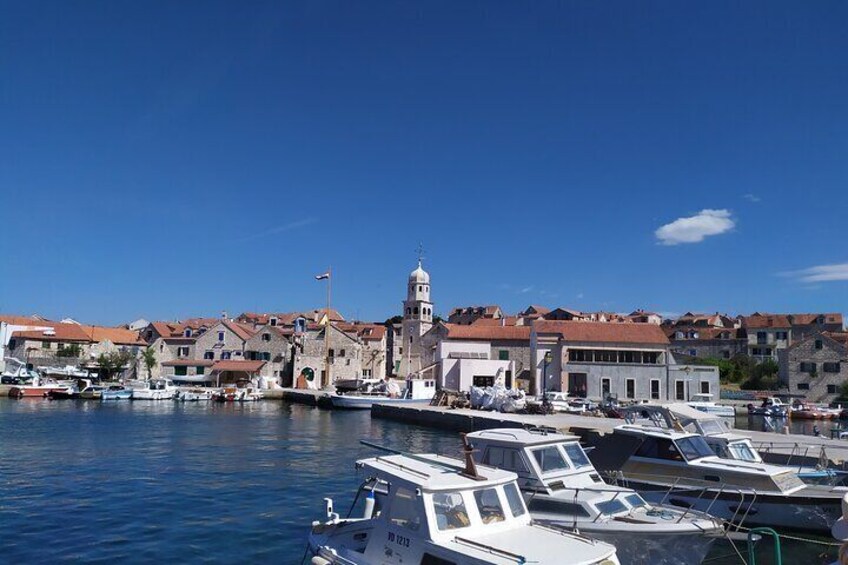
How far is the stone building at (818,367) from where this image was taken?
6400 cm

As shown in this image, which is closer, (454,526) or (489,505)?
(454,526)

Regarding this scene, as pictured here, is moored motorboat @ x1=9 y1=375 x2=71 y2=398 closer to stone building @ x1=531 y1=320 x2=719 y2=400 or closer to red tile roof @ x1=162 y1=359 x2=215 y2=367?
red tile roof @ x1=162 y1=359 x2=215 y2=367

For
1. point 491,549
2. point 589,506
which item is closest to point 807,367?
point 589,506

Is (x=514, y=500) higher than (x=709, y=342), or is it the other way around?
(x=709, y=342)

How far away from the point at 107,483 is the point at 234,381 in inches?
2015

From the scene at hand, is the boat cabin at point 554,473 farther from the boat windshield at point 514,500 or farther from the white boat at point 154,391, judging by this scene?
the white boat at point 154,391

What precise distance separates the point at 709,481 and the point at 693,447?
1301mm

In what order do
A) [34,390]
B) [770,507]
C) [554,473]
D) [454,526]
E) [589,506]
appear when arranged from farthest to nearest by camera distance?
[34,390]
[770,507]
[554,473]
[589,506]
[454,526]

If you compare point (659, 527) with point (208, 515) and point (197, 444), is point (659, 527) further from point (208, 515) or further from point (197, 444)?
point (197, 444)

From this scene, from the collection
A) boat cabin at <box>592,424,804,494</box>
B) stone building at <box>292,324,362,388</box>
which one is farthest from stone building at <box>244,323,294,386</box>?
boat cabin at <box>592,424,804,494</box>

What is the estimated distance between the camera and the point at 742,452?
19.7 meters

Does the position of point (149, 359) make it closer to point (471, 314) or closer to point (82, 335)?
point (82, 335)

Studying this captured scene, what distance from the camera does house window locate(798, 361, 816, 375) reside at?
214 ft

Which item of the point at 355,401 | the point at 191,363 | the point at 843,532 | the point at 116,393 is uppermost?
the point at 843,532
